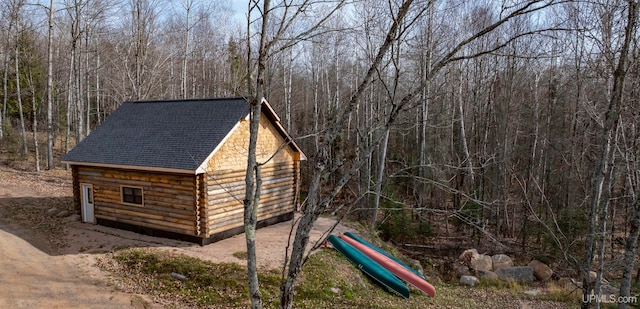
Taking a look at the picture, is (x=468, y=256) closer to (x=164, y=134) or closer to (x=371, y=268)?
(x=371, y=268)

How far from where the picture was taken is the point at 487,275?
54.7 feet

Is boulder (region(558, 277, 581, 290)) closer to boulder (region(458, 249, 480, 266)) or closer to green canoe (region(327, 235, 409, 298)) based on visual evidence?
boulder (region(458, 249, 480, 266))

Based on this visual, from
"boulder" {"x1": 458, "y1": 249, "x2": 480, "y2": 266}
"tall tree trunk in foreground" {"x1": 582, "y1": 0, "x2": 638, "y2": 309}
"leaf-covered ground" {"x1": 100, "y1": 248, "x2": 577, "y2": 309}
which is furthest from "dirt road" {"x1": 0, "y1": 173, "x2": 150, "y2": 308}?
"boulder" {"x1": 458, "y1": 249, "x2": 480, "y2": 266}

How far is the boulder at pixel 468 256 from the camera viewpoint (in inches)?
711

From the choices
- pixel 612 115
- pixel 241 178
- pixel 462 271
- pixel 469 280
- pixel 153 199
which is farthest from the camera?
pixel 462 271

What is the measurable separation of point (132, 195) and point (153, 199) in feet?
3.33

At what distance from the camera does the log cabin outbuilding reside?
524 inches

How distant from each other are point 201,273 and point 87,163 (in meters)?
6.83

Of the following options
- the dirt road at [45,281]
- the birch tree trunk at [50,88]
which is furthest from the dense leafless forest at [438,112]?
the dirt road at [45,281]

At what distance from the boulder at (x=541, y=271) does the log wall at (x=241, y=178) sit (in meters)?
10.5

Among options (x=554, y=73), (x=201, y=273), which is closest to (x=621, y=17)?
(x=201, y=273)

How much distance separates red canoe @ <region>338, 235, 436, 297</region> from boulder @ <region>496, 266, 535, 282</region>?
204 inches

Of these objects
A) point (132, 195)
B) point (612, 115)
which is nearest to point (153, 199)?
point (132, 195)

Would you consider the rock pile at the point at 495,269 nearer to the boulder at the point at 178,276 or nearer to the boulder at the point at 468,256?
the boulder at the point at 468,256
